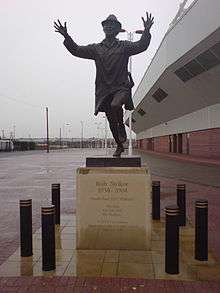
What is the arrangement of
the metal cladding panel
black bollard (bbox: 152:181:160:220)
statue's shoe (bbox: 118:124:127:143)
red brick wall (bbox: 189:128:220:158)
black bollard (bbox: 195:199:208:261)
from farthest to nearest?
red brick wall (bbox: 189:128:220:158), the metal cladding panel, black bollard (bbox: 152:181:160:220), statue's shoe (bbox: 118:124:127:143), black bollard (bbox: 195:199:208:261)

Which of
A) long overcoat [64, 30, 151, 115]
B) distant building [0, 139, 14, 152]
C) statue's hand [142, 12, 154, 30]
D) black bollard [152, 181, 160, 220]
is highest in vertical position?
statue's hand [142, 12, 154, 30]

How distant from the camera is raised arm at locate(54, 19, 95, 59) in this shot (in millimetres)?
7695

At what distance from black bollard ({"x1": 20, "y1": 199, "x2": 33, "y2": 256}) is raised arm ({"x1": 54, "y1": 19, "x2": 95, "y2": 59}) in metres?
2.94

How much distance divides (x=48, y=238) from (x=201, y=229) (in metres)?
2.26

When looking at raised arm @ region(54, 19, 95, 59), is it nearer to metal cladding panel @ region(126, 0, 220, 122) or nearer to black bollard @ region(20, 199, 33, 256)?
black bollard @ region(20, 199, 33, 256)

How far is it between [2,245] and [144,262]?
2.60 metres

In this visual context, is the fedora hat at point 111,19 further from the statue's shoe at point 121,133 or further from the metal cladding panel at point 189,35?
the metal cladding panel at point 189,35

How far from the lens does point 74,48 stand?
7.95m

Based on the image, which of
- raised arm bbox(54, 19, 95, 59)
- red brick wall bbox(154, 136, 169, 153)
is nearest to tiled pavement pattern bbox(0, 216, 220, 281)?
raised arm bbox(54, 19, 95, 59)

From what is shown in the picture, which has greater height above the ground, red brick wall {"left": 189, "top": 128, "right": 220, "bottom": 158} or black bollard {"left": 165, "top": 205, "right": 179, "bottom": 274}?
red brick wall {"left": 189, "top": 128, "right": 220, "bottom": 158}

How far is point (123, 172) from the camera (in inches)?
280

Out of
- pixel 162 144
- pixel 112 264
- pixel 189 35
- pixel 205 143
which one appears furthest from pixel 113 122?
pixel 162 144

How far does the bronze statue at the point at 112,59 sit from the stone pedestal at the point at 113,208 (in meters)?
0.93

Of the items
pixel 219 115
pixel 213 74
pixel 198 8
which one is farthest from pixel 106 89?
pixel 219 115
